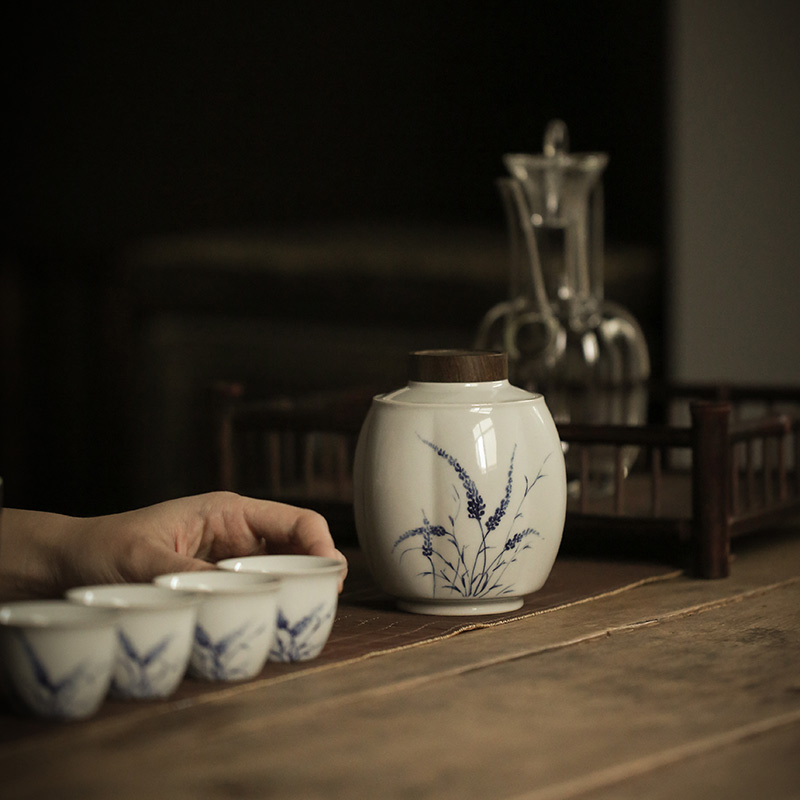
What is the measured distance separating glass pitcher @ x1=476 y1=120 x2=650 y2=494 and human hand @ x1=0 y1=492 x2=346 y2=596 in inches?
19.7

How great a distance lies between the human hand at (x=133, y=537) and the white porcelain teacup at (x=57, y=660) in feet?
0.66

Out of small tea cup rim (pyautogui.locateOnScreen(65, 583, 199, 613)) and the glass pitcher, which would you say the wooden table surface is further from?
the glass pitcher

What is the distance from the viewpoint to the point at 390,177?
10.3 feet

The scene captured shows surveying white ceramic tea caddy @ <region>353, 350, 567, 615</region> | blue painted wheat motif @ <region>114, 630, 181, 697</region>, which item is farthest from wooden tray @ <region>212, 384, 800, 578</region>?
blue painted wheat motif @ <region>114, 630, 181, 697</region>

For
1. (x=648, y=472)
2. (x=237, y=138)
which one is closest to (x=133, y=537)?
(x=648, y=472)

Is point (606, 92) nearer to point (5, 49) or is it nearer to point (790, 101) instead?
point (790, 101)

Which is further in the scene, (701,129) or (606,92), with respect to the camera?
(606,92)

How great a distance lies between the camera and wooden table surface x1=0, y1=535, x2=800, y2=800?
0.56 metres

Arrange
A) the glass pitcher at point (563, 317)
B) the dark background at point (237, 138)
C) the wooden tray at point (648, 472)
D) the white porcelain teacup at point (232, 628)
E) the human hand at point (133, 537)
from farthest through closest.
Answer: the dark background at point (237, 138) < the glass pitcher at point (563, 317) < the wooden tray at point (648, 472) < the human hand at point (133, 537) < the white porcelain teacup at point (232, 628)

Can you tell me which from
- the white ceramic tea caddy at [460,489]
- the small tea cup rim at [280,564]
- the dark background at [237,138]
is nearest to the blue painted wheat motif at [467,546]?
the white ceramic tea caddy at [460,489]

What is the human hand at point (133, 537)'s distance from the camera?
0.84m

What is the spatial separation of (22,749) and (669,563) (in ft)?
2.09

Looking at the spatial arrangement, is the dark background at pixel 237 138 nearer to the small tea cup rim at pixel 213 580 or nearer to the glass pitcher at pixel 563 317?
the glass pitcher at pixel 563 317

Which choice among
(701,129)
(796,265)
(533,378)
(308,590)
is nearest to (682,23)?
(701,129)
